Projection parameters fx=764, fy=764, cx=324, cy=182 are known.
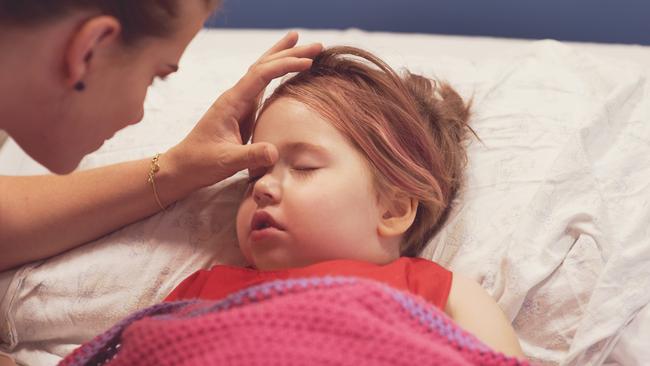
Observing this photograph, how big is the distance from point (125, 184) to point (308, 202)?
12.4 inches

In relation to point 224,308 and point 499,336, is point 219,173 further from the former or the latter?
point 499,336

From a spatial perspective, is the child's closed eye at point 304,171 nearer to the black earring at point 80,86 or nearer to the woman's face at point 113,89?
the woman's face at point 113,89

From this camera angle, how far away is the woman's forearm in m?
1.17

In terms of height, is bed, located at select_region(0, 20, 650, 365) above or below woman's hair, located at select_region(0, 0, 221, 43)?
below

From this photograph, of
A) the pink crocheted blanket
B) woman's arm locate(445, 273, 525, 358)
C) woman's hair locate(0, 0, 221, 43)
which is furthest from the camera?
woman's arm locate(445, 273, 525, 358)

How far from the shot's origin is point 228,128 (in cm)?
120

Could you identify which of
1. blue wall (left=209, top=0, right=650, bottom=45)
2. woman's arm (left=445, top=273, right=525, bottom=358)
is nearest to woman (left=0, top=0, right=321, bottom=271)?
woman's arm (left=445, top=273, right=525, bottom=358)

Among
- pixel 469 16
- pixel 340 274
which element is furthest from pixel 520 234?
pixel 469 16

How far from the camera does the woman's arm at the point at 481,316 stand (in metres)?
1.01

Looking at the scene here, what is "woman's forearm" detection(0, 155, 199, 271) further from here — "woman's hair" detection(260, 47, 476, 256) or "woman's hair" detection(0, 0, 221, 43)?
"woman's hair" detection(0, 0, 221, 43)

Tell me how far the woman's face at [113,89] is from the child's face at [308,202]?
0.27 metres

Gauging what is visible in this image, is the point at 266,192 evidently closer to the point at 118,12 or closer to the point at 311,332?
the point at 311,332

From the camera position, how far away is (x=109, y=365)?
0.95 metres

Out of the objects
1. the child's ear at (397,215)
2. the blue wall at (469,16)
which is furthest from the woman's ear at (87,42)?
the blue wall at (469,16)
